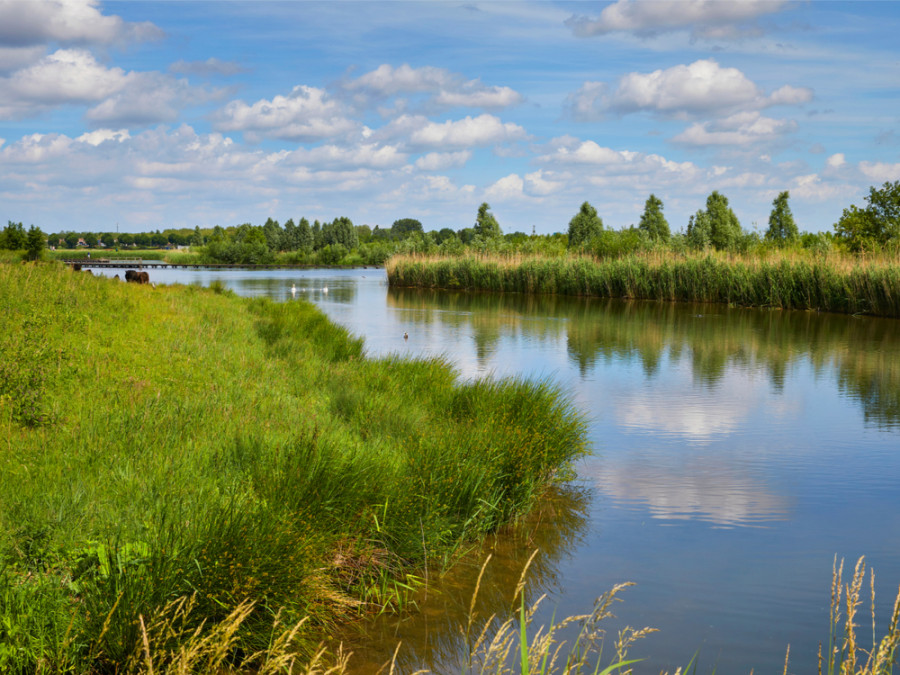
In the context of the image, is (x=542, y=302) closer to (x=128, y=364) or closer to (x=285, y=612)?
(x=128, y=364)

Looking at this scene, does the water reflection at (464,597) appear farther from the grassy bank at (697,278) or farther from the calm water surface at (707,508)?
the grassy bank at (697,278)

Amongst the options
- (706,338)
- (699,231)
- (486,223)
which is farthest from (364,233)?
(706,338)

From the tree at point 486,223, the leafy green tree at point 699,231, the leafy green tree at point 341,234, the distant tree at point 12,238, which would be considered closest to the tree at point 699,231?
the leafy green tree at point 699,231

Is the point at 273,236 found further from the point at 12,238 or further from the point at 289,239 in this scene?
the point at 12,238

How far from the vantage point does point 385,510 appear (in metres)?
5.31

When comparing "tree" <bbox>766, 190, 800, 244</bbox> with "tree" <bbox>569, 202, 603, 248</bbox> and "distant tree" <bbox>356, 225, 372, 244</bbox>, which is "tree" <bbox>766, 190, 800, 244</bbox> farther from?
"distant tree" <bbox>356, 225, 372, 244</bbox>

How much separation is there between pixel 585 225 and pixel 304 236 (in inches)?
2617

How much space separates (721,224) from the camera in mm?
47812

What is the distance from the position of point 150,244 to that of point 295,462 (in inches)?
7774

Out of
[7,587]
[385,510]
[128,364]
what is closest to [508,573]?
[385,510]

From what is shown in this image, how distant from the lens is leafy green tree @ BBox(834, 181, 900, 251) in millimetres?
33750

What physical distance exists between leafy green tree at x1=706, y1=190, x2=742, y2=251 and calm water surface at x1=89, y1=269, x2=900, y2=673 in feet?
102

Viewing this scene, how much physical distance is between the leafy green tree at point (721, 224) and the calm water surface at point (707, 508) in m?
31.0

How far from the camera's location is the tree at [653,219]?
55.1m
